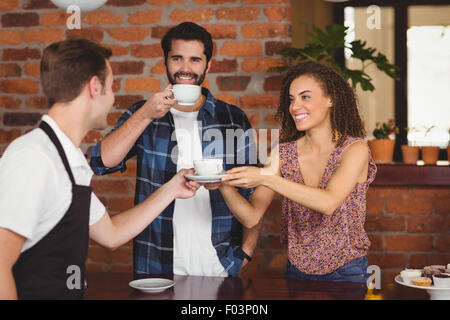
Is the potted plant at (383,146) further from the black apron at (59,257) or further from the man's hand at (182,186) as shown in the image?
the black apron at (59,257)

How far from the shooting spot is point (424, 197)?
Answer: 8.88 feet

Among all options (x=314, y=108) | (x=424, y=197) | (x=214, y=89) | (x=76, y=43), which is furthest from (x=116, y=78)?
(x=424, y=197)

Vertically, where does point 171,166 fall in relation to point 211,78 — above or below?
below

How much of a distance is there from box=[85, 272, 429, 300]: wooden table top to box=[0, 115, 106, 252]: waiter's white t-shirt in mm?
328

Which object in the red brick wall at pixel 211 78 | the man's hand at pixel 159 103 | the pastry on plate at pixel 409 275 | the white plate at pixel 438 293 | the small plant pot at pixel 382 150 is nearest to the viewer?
the white plate at pixel 438 293

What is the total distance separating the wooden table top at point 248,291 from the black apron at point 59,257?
0.19m

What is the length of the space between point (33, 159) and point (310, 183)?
107 centimetres

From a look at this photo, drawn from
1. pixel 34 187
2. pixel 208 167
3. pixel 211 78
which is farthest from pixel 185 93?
pixel 211 78

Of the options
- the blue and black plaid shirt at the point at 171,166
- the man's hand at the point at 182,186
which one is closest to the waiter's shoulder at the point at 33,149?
the man's hand at the point at 182,186

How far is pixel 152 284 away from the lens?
1.47 m

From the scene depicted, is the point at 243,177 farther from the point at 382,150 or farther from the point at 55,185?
the point at 382,150

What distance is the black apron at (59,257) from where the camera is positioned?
116 centimetres

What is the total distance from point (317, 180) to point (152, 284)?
0.74 meters

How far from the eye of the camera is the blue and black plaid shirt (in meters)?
1.89
